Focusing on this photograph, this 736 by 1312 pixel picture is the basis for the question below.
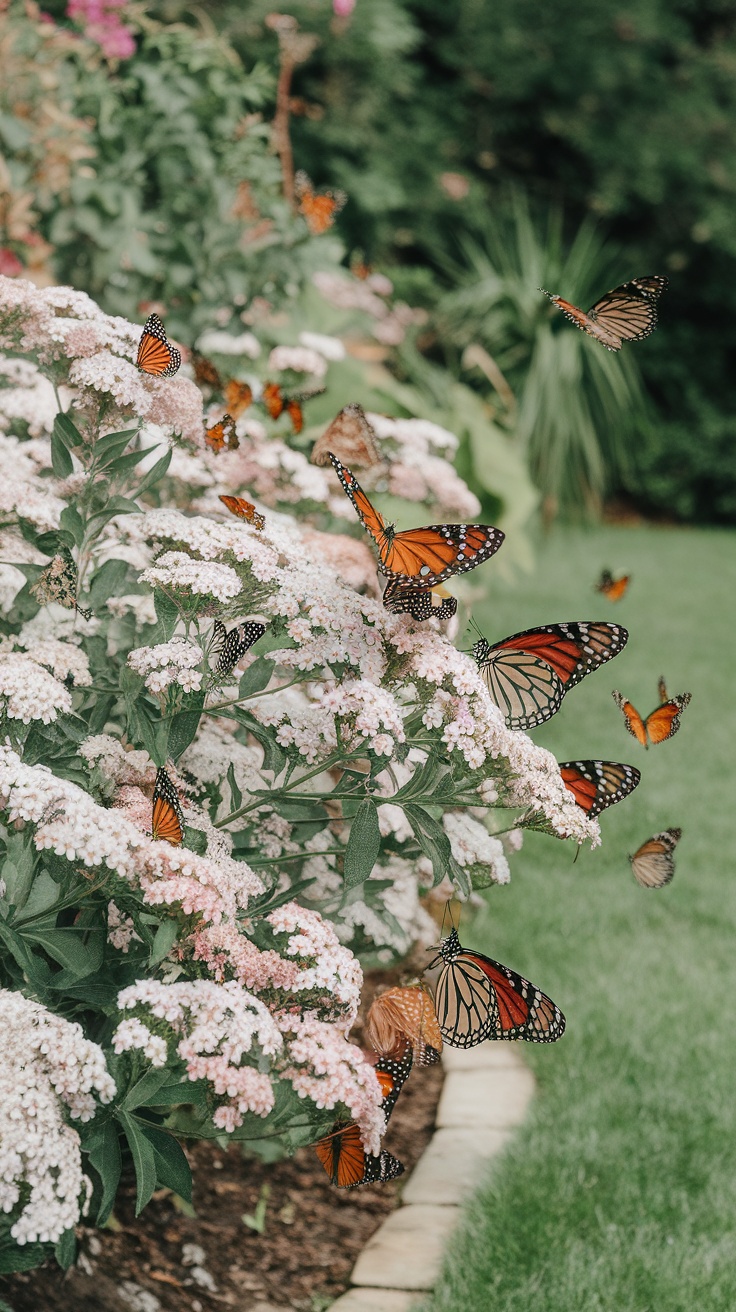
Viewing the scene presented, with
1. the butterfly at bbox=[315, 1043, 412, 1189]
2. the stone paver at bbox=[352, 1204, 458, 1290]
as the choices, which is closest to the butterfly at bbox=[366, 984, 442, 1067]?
the butterfly at bbox=[315, 1043, 412, 1189]

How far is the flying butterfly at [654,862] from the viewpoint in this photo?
8.87ft

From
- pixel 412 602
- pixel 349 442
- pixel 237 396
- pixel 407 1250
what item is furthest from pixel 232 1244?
pixel 237 396

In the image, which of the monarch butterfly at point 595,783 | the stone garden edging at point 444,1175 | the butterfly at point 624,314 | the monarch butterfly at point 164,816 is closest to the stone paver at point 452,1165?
the stone garden edging at point 444,1175

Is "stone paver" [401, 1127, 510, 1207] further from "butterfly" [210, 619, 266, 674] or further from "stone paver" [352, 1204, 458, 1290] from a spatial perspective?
"butterfly" [210, 619, 266, 674]

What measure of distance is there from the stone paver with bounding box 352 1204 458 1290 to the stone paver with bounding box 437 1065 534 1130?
0.32 meters

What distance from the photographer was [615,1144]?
2734 millimetres

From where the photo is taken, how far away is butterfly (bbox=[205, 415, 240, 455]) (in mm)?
2236

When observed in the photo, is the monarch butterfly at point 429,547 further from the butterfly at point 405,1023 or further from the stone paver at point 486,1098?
the stone paver at point 486,1098

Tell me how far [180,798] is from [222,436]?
0.72 meters

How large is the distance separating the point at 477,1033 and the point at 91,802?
879 mm

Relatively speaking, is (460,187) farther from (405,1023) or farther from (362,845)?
(362,845)

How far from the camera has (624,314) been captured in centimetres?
254

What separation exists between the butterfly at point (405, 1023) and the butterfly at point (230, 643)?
0.65 m

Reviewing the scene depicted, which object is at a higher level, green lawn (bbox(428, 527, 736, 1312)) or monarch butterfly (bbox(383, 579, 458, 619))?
monarch butterfly (bbox(383, 579, 458, 619))
